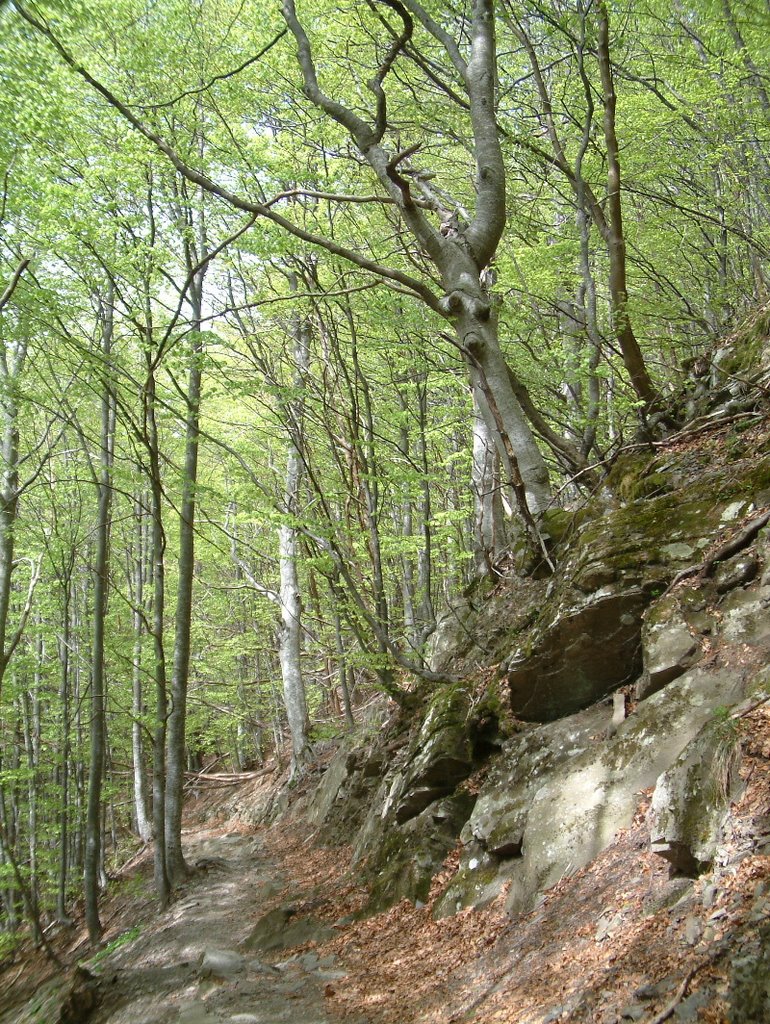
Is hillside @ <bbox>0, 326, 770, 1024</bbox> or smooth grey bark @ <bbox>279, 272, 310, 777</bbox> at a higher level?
smooth grey bark @ <bbox>279, 272, 310, 777</bbox>

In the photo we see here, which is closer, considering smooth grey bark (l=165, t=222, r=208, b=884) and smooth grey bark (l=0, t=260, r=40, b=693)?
smooth grey bark (l=165, t=222, r=208, b=884)

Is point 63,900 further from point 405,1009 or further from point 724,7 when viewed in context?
point 724,7

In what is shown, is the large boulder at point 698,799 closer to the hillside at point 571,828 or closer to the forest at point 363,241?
the hillside at point 571,828

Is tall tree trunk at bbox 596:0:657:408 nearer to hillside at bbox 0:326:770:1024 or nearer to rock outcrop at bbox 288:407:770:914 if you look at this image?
hillside at bbox 0:326:770:1024

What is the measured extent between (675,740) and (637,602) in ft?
4.44

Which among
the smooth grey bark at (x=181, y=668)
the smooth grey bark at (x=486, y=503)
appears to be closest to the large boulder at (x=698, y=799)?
the smooth grey bark at (x=486, y=503)

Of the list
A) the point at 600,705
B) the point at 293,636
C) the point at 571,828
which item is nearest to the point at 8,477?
the point at 293,636

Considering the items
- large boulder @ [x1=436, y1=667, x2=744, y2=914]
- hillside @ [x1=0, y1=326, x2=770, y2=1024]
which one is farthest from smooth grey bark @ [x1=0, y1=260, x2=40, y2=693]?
large boulder @ [x1=436, y1=667, x2=744, y2=914]

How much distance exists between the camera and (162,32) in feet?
28.0

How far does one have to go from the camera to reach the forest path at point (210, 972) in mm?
4684

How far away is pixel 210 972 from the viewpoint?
18.0 feet

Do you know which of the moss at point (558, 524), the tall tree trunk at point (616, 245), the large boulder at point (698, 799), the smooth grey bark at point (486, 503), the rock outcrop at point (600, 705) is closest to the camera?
the large boulder at point (698, 799)

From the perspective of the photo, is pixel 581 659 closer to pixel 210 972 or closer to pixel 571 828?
pixel 571 828

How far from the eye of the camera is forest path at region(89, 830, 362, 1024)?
15.4 ft
